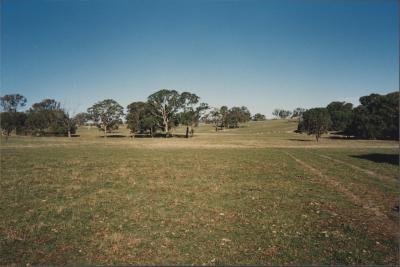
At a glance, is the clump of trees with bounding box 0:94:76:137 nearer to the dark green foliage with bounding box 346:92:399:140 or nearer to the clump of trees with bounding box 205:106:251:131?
the clump of trees with bounding box 205:106:251:131

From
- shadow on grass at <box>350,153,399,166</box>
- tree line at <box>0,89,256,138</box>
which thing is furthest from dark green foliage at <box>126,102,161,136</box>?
shadow on grass at <box>350,153,399,166</box>

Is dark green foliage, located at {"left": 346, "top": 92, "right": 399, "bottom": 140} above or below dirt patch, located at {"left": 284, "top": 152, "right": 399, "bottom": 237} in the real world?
above

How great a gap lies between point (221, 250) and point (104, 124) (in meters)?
99.3

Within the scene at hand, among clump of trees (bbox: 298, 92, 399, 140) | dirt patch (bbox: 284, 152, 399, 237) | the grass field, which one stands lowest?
dirt patch (bbox: 284, 152, 399, 237)

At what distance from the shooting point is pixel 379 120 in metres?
80.6

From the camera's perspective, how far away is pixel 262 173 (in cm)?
2191

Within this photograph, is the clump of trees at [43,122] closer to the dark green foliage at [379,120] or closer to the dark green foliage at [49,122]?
the dark green foliage at [49,122]

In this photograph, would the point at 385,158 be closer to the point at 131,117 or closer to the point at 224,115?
the point at 131,117

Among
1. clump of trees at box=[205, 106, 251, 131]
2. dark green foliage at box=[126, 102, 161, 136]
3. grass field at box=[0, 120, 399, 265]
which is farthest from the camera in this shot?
clump of trees at box=[205, 106, 251, 131]

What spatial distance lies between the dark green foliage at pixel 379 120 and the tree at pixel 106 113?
3339 inches

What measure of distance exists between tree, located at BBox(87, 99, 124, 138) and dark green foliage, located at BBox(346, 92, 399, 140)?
3339 inches

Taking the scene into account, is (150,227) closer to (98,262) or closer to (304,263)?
(98,262)

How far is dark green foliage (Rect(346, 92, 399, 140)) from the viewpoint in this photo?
7812cm

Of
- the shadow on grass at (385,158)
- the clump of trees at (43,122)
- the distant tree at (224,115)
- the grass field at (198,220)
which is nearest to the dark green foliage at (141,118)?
the clump of trees at (43,122)
